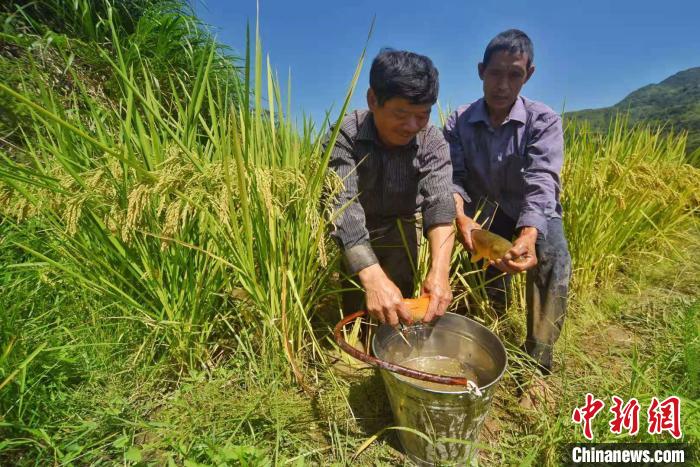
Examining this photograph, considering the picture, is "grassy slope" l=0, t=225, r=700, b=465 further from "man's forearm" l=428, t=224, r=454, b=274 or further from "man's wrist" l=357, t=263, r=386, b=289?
"man's forearm" l=428, t=224, r=454, b=274

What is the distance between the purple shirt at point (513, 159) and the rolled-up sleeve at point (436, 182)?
0.42 m

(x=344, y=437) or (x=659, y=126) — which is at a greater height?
(x=659, y=126)

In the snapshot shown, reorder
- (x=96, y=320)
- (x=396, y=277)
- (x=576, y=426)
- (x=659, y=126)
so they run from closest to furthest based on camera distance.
→ (x=576, y=426) < (x=96, y=320) < (x=396, y=277) < (x=659, y=126)

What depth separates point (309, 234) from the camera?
1.62 m

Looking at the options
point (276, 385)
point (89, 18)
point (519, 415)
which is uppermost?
point (89, 18)

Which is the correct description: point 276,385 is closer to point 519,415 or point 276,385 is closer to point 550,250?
point 519,415

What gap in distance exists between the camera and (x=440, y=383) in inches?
48.4

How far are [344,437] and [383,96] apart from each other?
1.53 meters

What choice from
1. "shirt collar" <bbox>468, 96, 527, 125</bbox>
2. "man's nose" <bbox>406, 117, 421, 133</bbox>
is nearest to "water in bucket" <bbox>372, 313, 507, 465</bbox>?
"man's nose" <bbox>406, 117, 421, 133</bbox>

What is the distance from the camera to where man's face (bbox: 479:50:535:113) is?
2104 millimetres

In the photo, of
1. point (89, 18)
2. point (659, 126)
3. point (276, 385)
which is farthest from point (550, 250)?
point (89, 18)


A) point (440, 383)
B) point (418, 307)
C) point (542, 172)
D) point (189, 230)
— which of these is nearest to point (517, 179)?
point (542, 172)

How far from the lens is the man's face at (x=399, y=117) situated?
1608 mm

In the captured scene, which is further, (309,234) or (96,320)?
(96,320)
